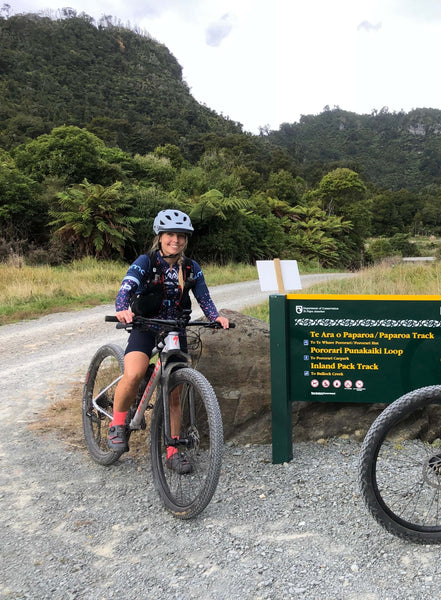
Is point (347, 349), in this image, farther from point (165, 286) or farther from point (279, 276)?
point (165, 286)

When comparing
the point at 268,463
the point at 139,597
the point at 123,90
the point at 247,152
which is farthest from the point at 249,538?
the point at 123,90

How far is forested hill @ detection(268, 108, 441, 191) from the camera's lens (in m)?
99.7

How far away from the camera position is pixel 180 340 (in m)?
3.53

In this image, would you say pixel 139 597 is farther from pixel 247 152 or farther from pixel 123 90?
pixel 123 90

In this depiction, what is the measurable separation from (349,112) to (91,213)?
550 ft

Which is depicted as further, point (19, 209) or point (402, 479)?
point (19, 209)

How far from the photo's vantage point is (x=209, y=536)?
9.39 ft

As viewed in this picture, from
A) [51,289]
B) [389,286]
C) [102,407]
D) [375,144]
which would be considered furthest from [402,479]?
[375,144]

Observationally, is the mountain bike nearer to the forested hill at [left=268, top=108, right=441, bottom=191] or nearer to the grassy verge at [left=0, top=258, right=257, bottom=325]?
the grassy verge at [left=0, top=258, right=257, bottom=325]

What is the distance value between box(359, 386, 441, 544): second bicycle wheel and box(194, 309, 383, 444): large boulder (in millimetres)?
656

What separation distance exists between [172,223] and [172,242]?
13 centimetres

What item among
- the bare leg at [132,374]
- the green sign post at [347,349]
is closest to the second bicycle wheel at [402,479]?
the green sign post at [347,349]

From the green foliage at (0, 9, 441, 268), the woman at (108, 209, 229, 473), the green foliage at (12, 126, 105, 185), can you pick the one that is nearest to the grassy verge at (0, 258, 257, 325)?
the green foliage at (0, 9, 441, 268)

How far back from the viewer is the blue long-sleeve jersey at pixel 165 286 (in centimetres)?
326
